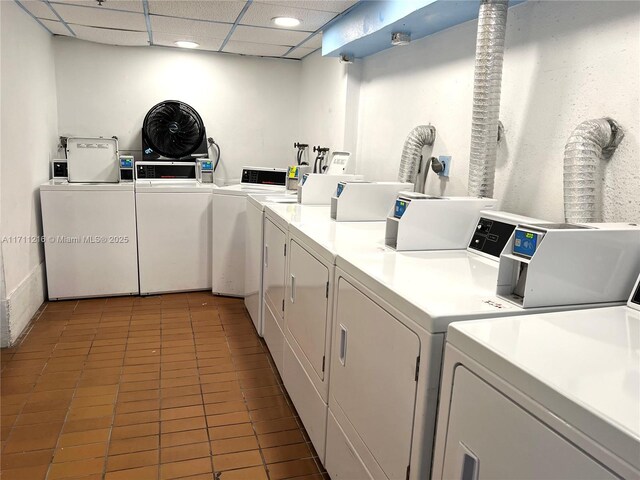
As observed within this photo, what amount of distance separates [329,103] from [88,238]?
262 cm

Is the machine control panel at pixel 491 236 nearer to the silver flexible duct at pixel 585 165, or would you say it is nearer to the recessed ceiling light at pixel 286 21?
the silver flexible duct at pixel 585 165

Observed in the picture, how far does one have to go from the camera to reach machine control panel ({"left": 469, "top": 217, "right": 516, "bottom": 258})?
197cm

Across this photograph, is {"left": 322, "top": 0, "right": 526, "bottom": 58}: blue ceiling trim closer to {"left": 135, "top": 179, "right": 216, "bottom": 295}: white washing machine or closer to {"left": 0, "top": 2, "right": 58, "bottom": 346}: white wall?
{"left": 135, "top": 179, "right": 216, "bottom": 295}: white washing machine

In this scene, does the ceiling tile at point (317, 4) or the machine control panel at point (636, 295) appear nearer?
the machine control panel at point (636, 295)

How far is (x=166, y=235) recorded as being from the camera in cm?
446

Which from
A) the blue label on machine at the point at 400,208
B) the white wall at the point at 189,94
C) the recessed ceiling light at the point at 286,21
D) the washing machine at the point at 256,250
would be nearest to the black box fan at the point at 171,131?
the white wall at the point at 189,94

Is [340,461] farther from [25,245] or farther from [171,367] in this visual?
[25,245]

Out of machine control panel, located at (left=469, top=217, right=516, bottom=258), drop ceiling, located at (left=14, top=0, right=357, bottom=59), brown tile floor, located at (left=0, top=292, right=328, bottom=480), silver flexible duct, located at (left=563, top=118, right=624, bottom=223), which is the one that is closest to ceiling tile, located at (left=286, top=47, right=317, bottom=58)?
drop ceiling, located at (left=14, top=0, right=357, bottom=59)

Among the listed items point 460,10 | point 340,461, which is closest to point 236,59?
point 460,10

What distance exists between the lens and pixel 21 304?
355 cm

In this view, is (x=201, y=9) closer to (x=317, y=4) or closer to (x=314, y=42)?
(x=317, y=4)

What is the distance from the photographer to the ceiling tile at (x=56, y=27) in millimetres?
4098

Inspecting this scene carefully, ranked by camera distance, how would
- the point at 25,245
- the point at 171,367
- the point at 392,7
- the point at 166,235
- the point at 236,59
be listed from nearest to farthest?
the point at 392,7 < the point at 171,367 < the point at 25,245 < the point at 166,235 < the point at 236,59

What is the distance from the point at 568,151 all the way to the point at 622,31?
53 centimetres
